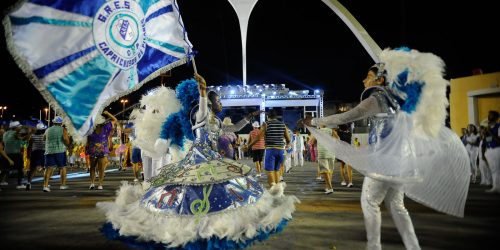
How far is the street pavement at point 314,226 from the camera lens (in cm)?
451

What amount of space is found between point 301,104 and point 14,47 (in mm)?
31911

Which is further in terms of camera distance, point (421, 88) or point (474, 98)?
point (474, 98)

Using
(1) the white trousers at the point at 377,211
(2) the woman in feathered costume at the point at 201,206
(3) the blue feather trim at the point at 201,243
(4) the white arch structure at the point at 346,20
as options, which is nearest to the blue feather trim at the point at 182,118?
(2) the woman in feathered costume at the point at 201,206

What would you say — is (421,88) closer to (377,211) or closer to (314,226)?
(377,211)

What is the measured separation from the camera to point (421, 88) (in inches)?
142

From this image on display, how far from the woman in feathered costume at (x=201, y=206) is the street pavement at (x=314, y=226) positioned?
0.94 meters

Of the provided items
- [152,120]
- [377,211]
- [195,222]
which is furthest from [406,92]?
[152,120]

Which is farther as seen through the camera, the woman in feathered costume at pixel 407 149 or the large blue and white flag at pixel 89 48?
the woman in feathered costume at pixel 407 149

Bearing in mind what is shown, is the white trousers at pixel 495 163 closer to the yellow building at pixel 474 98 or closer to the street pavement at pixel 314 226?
the street pavement at pixel 314 226

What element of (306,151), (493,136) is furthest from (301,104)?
(493,136)

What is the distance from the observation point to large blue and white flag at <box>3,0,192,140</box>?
2.97m

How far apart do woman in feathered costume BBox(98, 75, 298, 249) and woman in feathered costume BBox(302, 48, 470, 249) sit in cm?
82

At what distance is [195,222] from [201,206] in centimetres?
18

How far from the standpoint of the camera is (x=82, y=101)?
3.20 metres
